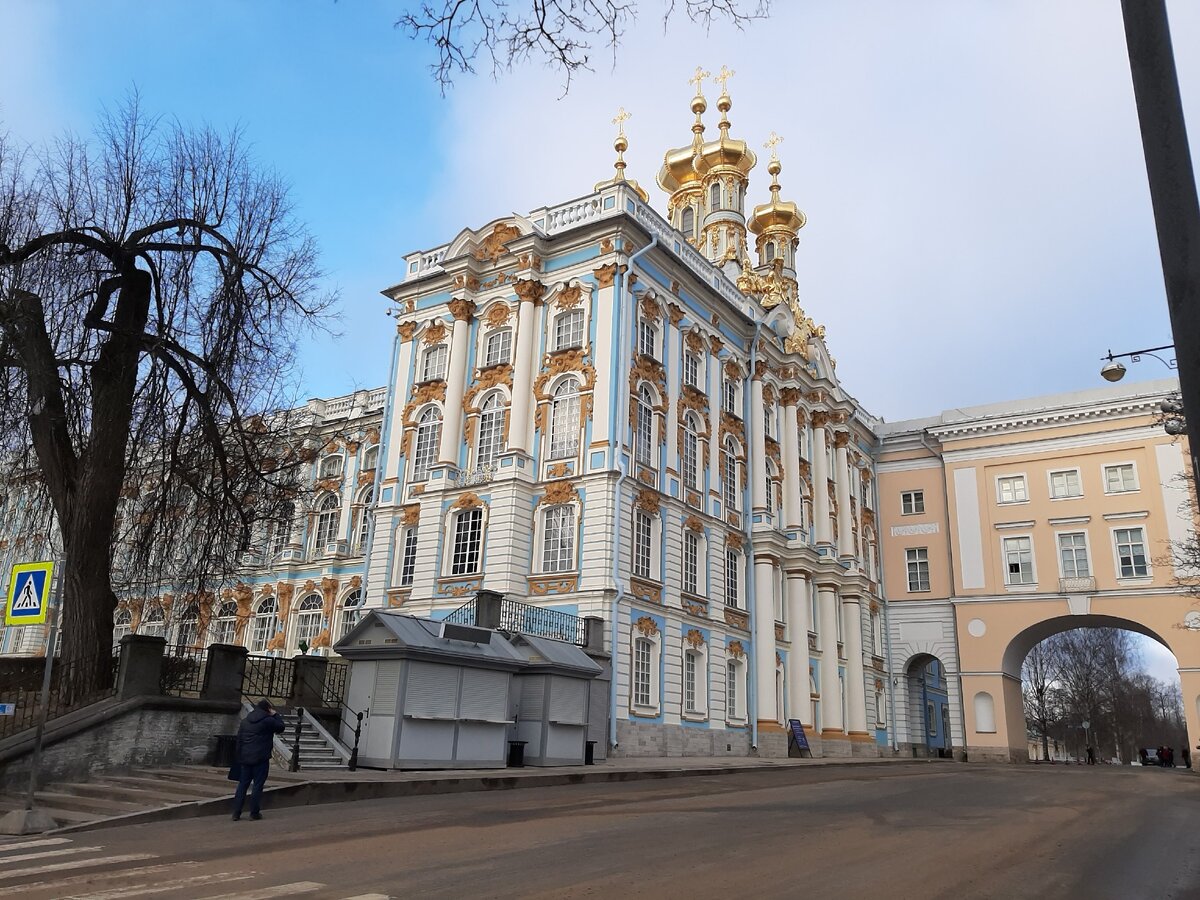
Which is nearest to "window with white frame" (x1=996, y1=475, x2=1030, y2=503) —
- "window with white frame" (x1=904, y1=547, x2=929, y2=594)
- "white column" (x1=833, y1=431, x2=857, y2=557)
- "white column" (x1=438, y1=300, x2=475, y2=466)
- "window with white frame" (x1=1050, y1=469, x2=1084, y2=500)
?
"window with white frame" (x1=1050, y1=469, x2=1084, y2=500)

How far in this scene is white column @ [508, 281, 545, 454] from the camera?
96.9 ft

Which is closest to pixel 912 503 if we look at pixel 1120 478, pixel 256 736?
pixel 1120 478

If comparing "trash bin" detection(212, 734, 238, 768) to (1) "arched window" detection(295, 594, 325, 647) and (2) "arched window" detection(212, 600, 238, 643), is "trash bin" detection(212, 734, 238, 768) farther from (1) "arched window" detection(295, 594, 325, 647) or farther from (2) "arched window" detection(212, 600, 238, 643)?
(2) "arched window" detection(212, 600, 238, 643)

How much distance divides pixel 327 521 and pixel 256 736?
32.3 meters

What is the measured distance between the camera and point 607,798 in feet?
47.4

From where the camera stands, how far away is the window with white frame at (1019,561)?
4350 cm

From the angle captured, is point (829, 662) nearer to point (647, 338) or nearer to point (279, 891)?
point (647, 338)

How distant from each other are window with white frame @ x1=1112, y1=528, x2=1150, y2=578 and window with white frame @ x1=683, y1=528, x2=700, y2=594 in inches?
848

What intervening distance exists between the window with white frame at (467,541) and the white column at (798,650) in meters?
12.8

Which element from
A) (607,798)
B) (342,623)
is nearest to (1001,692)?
(342,623)

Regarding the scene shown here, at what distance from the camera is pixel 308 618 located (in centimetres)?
4109

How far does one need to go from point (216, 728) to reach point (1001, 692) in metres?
36.4

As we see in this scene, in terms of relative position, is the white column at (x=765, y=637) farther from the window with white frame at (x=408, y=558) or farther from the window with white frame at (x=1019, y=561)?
the window with white frame at (x=1019, y=561)

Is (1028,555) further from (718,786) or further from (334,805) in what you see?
(334,805)
